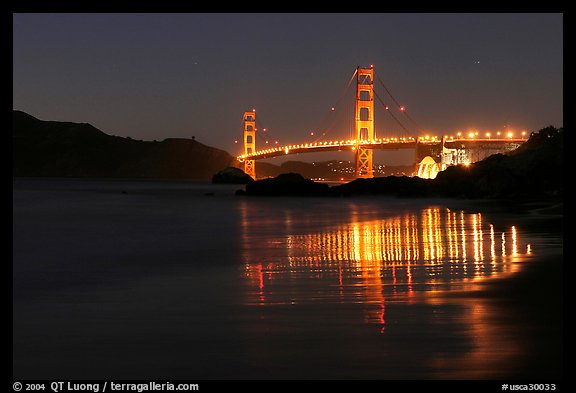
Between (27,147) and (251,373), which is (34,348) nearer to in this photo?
(251,373)

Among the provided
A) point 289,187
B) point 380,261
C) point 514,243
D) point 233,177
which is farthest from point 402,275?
point 233,177

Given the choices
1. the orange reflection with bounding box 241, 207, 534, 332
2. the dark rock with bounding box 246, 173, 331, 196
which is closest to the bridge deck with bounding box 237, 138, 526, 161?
the dark rock with bounding box 246, 173, 331, 196

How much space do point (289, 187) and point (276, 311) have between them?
35.2 metres

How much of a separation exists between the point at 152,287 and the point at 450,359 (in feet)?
13.7

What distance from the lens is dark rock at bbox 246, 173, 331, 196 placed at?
4078 centimetres

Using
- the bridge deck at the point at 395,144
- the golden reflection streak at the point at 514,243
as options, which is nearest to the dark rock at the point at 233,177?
the bridge deck at the point at 395,144

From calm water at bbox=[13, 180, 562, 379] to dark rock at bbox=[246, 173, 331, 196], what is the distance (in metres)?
28.2

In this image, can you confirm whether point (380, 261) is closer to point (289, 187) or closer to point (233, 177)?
point (289, 187)

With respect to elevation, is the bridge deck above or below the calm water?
above

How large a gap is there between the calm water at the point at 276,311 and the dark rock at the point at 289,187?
28.2 m

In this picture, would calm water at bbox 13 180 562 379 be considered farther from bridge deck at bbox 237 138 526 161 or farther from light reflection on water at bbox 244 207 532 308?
bridge deck at bbox 237 138 526 161

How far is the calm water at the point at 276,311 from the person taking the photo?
4070mm

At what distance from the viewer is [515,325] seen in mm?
4871
